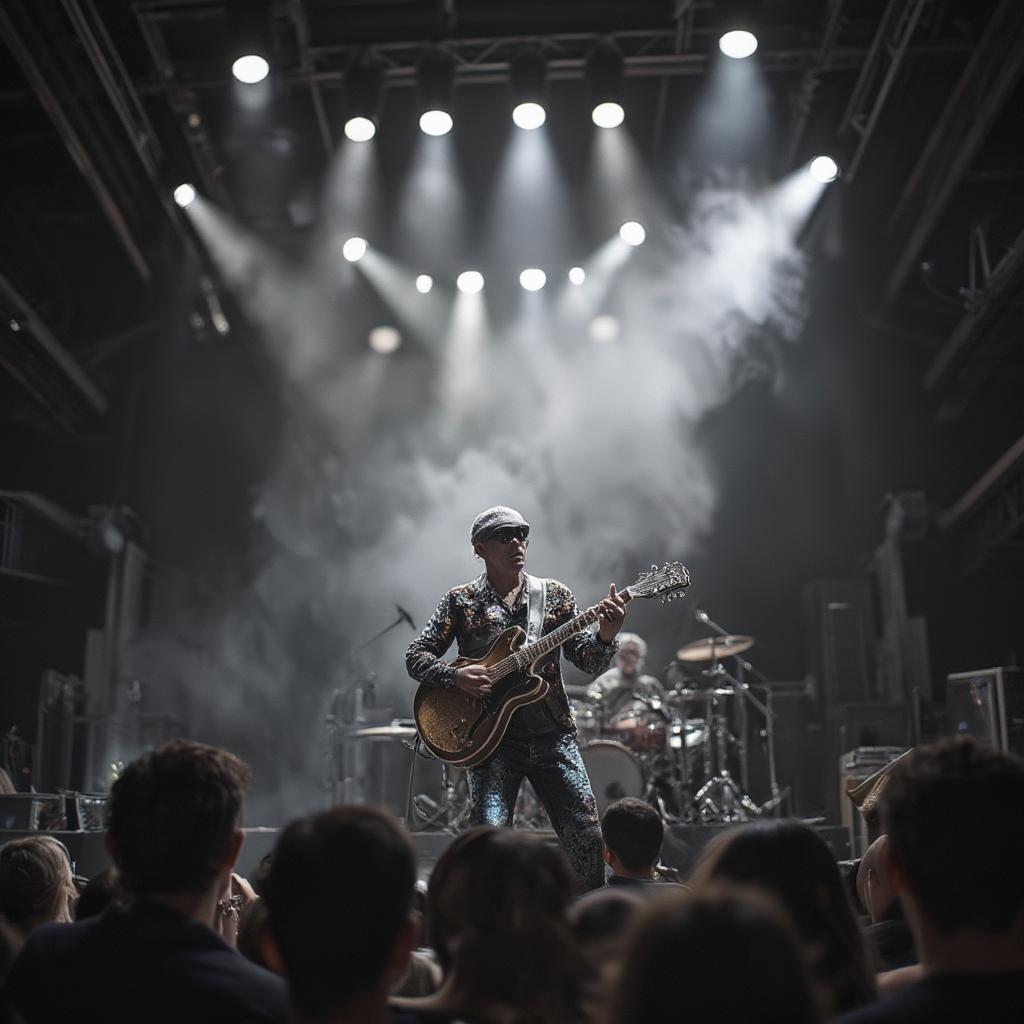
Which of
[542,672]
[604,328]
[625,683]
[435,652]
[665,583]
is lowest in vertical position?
[542,672]


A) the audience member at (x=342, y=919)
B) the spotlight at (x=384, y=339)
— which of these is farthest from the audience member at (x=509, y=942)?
the spotlight at (x=384, y=339)

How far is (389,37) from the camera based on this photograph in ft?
32.4

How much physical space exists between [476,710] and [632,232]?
8.60 meters

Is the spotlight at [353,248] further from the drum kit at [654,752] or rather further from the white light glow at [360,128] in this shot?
the drum kit at [654,752]

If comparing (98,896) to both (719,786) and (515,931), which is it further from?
(719,786)

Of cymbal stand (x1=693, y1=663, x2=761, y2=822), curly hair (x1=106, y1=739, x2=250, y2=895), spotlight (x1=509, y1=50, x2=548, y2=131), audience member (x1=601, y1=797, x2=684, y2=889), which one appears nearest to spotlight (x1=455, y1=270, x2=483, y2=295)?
spotlight (x1=509, y1=50, x2=548, y2=131)

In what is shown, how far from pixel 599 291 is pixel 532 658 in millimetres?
9411

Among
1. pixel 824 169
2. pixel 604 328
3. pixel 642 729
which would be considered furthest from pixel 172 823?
pixel 604 328

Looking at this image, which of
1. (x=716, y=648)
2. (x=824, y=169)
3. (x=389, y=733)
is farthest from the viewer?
(x=824, y=169)

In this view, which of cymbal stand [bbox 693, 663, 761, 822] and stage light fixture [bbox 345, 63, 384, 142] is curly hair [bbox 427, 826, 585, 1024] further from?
stage light fixture [bbox 345, 63, 384, 142]

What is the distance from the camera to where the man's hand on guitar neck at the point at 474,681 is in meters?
4.78

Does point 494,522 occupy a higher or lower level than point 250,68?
lower

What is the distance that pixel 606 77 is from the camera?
9984 mm

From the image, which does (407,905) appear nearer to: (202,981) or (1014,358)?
(202,981)
